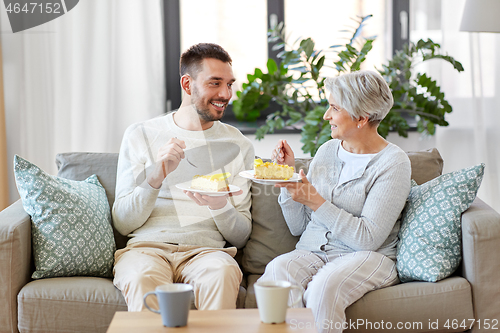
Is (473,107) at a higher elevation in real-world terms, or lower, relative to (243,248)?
higher

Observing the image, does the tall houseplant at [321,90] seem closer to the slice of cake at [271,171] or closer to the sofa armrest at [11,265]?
the slice of cake at [271,171]

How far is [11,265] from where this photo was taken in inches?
65.7

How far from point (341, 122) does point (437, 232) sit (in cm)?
50

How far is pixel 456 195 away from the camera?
175cm

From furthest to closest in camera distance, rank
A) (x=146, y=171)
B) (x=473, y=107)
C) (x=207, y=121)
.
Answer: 1. (x=473, y=107)
2. (x=207, y=121)
3. (x=146, y=171)

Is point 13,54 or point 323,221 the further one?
point 13,54

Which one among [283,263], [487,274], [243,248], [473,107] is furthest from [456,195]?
[473,107]

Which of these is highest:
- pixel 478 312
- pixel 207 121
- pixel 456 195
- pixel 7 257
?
pixel 207 121

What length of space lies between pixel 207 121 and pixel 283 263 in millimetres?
685

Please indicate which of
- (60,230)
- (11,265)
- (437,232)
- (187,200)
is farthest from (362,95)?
(11,265)

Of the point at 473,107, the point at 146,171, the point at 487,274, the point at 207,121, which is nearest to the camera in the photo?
the point at 487,274

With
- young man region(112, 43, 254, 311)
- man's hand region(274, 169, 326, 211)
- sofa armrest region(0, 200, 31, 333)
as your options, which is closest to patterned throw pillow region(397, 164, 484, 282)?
man's hand region(274, 169, 326, 211)

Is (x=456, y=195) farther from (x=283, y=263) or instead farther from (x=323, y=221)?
(x=283, y=263)

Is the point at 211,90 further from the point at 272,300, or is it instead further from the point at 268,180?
→ the point at 272,300
